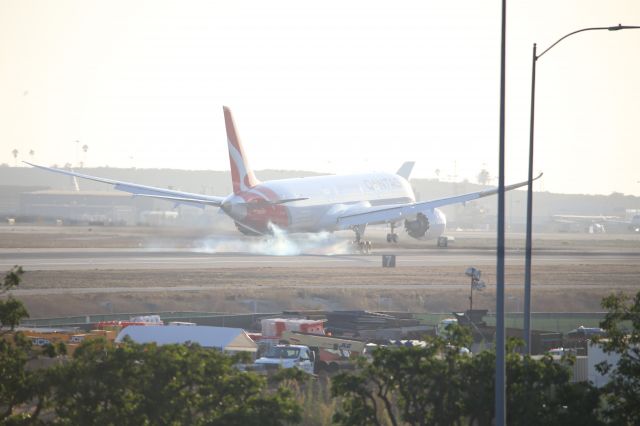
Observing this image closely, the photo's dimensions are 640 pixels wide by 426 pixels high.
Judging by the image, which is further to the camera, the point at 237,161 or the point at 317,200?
the point at 317,200

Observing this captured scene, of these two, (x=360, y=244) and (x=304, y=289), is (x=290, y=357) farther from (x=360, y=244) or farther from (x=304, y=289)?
(x=360, y=244)

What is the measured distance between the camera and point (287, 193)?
9756cm

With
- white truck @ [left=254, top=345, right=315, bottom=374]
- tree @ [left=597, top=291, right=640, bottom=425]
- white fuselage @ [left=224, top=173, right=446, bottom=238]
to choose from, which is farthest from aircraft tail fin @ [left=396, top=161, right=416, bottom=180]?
tree @ [left=597, top=291, right=640, bottom=425]

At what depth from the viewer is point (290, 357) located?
Result: 43875 millimetres

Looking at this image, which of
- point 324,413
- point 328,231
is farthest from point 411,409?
point 328,231

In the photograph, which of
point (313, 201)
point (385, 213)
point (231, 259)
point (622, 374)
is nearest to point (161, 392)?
point (622, 374)

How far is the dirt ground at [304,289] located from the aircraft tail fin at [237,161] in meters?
17.1

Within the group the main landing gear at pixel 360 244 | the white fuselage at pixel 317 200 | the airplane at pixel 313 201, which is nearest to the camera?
the white fuselage at pixel 317 200

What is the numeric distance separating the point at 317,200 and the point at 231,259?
43.1 feet

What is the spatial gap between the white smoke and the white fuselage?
1373mm

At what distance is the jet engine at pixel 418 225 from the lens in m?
110

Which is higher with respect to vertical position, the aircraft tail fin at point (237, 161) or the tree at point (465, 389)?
the aircraft tail fin at point (237, 161)

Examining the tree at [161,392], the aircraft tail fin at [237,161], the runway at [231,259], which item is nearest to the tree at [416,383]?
the tree at [161,392]

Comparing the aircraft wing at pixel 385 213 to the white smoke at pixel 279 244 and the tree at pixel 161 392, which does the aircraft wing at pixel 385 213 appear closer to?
the white smoke at pixel 279 244
